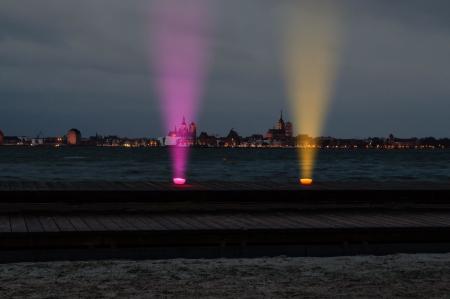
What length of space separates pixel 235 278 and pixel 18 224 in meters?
3.80

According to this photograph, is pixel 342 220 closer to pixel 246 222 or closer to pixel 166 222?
pixel 246 222

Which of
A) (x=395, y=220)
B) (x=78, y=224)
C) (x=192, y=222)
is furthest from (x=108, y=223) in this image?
(x=395, y=220)

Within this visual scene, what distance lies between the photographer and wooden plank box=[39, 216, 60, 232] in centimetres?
1046

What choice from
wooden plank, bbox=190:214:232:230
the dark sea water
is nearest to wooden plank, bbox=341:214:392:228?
wooden plank, bbox=190:214:232:230

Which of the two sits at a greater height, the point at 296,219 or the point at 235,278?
the point at 296,219

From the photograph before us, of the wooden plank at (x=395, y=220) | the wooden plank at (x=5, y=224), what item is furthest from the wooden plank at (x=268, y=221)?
the wooden plank at (x=5, y=224)

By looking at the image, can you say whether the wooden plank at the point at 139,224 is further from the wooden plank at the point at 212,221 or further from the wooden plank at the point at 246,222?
the wooden plank at the point at 246,222

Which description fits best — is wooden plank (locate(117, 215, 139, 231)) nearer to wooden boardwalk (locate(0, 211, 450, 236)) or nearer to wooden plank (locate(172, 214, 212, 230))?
wooden boardwalk (locate(0, 211, 450, 236))

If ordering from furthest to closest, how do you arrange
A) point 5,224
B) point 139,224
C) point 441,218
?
point 441,218
point 139,224
point 5,224

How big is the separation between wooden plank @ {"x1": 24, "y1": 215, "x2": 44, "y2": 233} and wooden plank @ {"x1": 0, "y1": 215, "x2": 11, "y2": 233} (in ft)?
0.95

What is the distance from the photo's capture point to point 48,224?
11.0 meters

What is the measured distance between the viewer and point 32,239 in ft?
33.0

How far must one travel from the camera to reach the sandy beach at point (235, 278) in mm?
8477

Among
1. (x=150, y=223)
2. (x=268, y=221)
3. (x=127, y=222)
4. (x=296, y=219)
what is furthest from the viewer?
(x=296, y=219)
